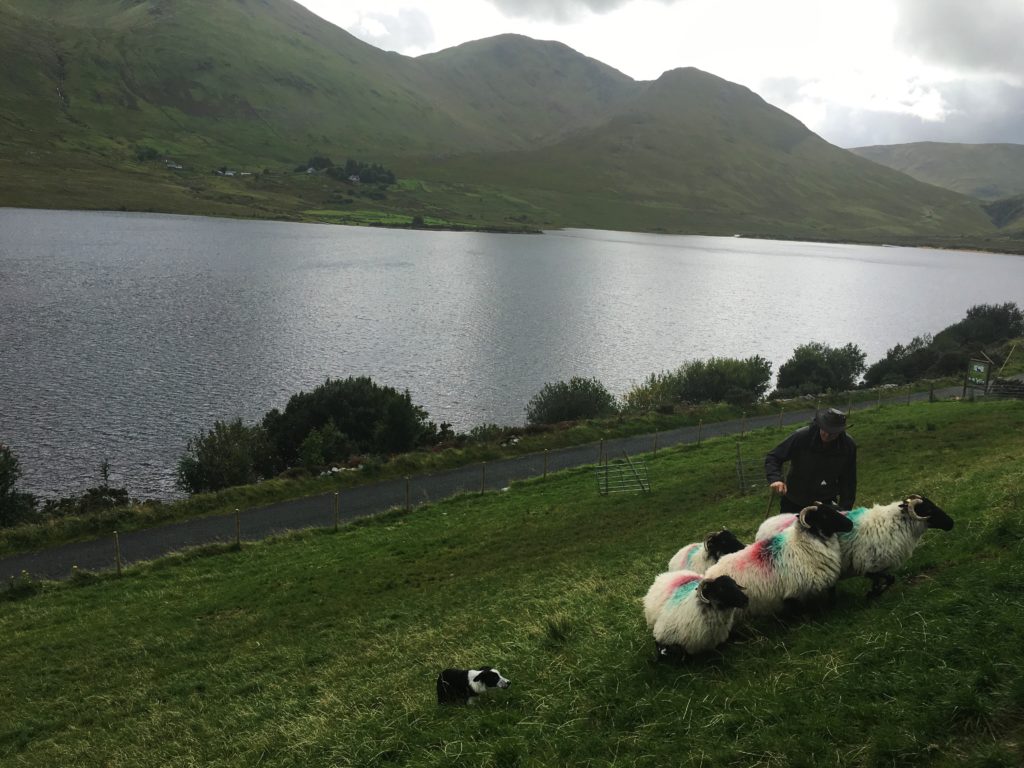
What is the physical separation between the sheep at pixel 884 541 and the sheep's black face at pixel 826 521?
374 mm

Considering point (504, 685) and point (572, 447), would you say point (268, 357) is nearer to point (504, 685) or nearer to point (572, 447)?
point (572, 447)

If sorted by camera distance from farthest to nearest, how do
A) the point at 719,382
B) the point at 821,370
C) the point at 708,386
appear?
the point at 821,370
the point at 719,382
the point at 708,386

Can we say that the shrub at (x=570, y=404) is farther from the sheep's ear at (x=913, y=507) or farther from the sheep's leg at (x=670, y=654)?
the sheep's leg at (x=670, y=654)

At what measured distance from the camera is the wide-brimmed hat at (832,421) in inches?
370

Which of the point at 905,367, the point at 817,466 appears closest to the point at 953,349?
the point at 905,367

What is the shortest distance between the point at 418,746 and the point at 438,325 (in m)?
90.7

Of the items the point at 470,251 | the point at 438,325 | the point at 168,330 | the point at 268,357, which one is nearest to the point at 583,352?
the point at 438,325

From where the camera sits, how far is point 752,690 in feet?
24.8

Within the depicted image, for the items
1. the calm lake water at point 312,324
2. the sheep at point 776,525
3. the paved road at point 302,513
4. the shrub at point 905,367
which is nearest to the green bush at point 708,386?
the calm lake water at point 312,324

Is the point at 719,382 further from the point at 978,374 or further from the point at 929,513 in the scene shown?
the point at 929,513

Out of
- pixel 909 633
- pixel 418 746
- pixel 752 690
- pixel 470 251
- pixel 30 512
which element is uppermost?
pixel 470 251

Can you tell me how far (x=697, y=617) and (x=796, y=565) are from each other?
69.2 inches

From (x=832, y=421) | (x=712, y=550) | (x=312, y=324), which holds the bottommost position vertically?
(x=312, y=324)

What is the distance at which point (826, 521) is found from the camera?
9.13 meters
